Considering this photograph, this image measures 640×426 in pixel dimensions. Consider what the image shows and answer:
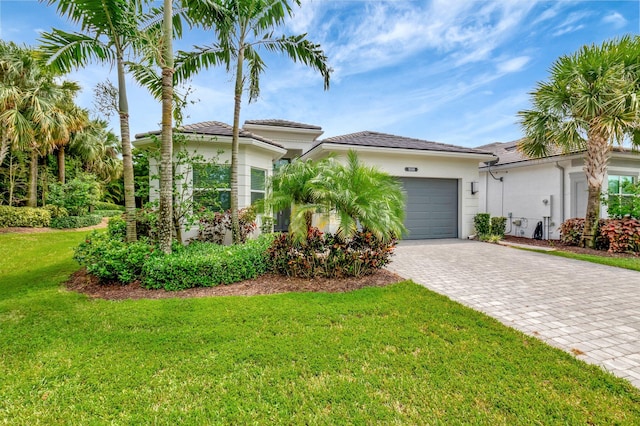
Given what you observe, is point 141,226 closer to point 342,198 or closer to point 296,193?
point 296,193

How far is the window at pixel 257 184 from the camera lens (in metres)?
9.91

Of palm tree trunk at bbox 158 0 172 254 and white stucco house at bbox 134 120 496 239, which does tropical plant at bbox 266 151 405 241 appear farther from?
white stucco house at bbox 134 120 496 239

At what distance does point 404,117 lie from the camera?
17219 millimetres

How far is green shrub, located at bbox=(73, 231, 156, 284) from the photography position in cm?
567

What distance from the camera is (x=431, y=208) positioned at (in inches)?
493

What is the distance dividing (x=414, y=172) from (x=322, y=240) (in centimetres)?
740

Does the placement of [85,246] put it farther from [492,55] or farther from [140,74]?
[492,55]

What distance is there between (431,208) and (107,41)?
12.0 m

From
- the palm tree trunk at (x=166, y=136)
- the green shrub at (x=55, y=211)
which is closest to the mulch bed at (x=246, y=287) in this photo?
Answer: the palm tree trunk at (x=166, y=136)

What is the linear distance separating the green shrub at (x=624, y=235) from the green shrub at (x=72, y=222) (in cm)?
2355

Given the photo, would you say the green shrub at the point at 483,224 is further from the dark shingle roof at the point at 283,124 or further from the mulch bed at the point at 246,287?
the dark shingle roof at the point at 283,124

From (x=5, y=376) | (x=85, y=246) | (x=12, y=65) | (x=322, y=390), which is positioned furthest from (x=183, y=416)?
(x=12, y=65)

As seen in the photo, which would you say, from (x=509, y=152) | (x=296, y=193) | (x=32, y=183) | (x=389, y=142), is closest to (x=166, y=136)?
(x=296, y=193)

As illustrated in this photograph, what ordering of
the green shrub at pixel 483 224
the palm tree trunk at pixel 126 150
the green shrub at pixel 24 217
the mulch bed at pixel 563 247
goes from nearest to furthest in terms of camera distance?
the palm tree trunk at pixel 126 150 → the mulch bed at pixel 563 247 → the green shrub at pixel 483 224 → the green shrub at pixel 24 217
